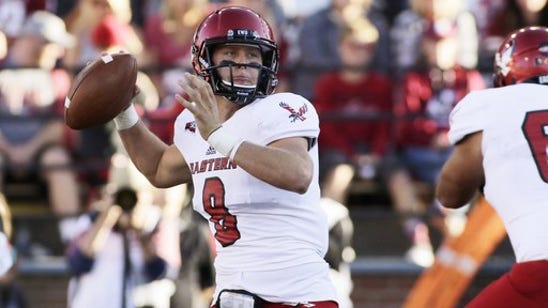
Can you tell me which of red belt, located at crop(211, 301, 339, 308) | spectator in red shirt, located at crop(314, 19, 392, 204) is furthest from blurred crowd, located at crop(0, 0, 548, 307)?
red belt, located at crop(211, 301, 339, 308)

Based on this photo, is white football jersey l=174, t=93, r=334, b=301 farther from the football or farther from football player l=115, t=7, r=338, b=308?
the football

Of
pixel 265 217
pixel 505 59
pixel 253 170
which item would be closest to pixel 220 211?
pixel 265 217

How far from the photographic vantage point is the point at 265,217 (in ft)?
16.9

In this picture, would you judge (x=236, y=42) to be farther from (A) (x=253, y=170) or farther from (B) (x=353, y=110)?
(B) (x=353, y=110)

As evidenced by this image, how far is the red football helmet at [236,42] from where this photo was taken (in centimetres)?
526

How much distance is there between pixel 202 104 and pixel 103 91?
0.74 m

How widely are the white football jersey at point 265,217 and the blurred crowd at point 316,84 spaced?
353 centimetres

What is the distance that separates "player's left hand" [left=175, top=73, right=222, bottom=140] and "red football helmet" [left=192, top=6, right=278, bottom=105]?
0.21 m

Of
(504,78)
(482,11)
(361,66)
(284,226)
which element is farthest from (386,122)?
(284,226)

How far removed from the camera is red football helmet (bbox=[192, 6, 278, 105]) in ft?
17.3

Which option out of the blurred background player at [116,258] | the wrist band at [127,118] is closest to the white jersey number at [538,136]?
the wrist band at [127,118]

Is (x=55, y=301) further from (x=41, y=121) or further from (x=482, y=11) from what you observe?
(x=482, y=11)

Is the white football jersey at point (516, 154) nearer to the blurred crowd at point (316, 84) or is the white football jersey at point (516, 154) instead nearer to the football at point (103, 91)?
the football at point (103, 91)

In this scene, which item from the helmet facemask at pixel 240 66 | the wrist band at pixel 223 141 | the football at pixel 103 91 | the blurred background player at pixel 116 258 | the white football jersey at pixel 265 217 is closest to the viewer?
the wrist band at pixel 223 141
